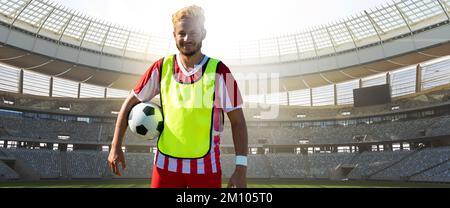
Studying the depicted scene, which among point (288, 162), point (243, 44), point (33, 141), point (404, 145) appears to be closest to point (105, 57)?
point (33, 141)

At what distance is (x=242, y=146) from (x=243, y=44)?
41.0 metres

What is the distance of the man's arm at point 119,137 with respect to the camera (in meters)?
3.34

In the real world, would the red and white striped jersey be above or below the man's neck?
below

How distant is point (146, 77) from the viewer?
3.46 metres

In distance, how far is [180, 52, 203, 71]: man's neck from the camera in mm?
3293

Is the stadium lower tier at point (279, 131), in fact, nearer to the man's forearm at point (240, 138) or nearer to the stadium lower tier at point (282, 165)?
the stadium lower tier at point (282, 165)

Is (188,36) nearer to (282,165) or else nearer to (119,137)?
(119,137)

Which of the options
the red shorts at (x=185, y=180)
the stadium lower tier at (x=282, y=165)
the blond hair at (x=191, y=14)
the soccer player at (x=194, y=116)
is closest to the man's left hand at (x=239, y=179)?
the soccer player at (x=194, y=116)

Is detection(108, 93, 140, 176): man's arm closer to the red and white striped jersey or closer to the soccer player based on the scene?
→ the soccer player

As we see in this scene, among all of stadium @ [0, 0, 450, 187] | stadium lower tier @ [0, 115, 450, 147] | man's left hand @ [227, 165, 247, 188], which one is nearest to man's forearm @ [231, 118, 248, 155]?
man's left hand @ [227, 165, 247, 188]

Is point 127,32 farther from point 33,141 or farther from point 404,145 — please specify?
point 404,145

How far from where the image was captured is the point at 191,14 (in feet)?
10.4

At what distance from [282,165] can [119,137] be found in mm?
44933

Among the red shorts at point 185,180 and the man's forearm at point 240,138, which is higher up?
the man's forearm at point 240,138
